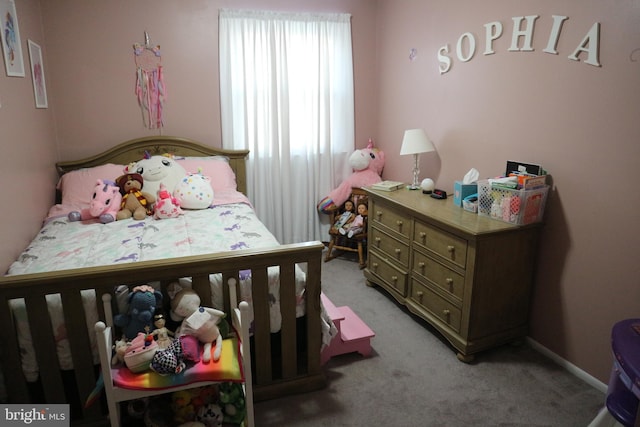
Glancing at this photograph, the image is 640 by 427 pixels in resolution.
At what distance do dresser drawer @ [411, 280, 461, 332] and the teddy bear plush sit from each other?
6.02 feet

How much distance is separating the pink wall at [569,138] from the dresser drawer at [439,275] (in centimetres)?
47

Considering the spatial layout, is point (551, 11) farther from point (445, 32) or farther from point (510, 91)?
point (445, 32)

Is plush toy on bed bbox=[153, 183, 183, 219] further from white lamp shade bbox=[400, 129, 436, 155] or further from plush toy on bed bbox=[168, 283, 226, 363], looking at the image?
white lamp shade bbox=[400, 129, 436, 155]

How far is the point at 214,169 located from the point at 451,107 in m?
1.83

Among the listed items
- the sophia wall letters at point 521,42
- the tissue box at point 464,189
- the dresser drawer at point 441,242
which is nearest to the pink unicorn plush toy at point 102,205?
the dresser drawer at point 441,242

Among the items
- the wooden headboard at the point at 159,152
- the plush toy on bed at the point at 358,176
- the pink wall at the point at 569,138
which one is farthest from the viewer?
the plush toy on bed at the point at 358,176

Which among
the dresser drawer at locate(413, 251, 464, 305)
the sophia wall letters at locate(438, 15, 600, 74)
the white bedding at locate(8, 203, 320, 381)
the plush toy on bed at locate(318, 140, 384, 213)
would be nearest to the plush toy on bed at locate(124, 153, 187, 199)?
the white bedding at locate(8, 203, 320, 381)

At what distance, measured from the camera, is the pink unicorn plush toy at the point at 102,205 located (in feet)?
9.00

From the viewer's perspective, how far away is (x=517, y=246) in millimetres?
2262

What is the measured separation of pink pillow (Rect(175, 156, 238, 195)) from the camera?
10.9 ft

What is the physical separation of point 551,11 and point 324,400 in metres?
2.22

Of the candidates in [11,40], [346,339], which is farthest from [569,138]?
[11,40]

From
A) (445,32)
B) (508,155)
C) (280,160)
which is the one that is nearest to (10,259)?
(280,160)

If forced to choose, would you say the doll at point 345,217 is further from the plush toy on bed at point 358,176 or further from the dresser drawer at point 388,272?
the dresser drawer at point 388,272
